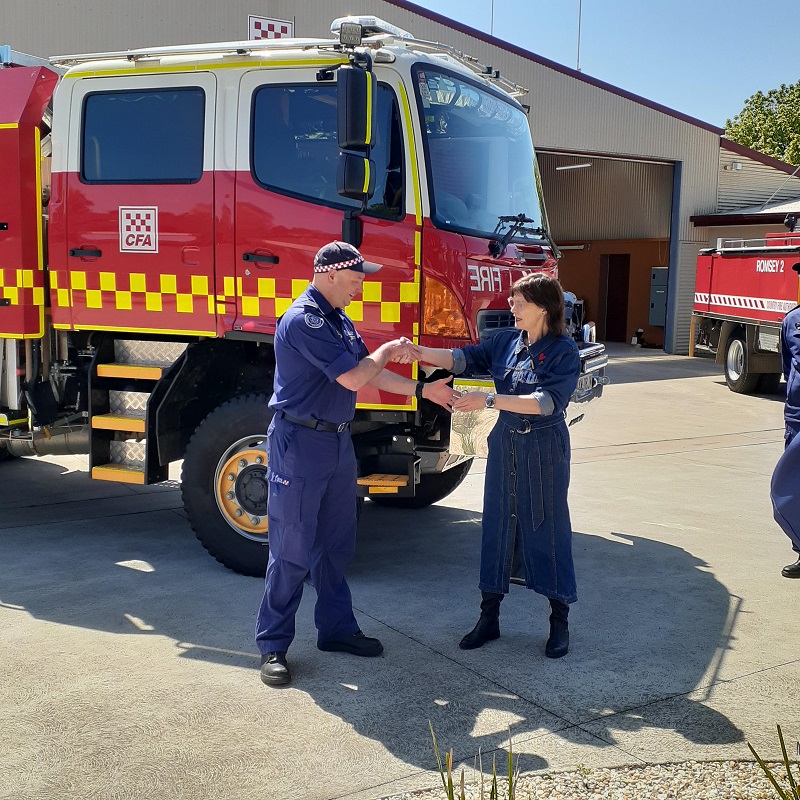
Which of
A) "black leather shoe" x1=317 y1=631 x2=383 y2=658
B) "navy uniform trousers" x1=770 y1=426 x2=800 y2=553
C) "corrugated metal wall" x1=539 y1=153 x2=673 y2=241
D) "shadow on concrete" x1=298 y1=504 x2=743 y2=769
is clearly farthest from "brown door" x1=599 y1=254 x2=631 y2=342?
"black leather shoe" x1=317 y1=631 x2=383 y2=658

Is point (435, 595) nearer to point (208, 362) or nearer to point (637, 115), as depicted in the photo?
point (208, 362)

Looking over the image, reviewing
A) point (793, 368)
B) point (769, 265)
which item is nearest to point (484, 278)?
point (793, 368)

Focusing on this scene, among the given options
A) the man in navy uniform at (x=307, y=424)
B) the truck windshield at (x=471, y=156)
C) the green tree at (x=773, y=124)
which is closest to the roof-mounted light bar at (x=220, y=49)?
the truck windshield at (x=471, y=156)

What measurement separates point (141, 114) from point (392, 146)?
4.94ft

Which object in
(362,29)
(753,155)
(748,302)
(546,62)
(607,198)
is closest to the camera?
(362,29)

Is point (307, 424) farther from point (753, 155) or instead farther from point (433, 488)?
point (753, 155)

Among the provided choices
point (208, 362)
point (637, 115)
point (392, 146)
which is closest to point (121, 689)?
point (208, 362)

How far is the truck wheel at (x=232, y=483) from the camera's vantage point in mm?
5156

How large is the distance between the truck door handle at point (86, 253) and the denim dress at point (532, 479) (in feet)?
8.13

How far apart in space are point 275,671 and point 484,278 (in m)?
2.29

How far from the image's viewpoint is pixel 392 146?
489cm

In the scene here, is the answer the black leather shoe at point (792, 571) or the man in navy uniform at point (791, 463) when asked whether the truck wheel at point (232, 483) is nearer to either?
the man in navy uniform at point (791, 463)

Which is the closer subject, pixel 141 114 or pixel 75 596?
pixel 75 596

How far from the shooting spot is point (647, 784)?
3.16 m
